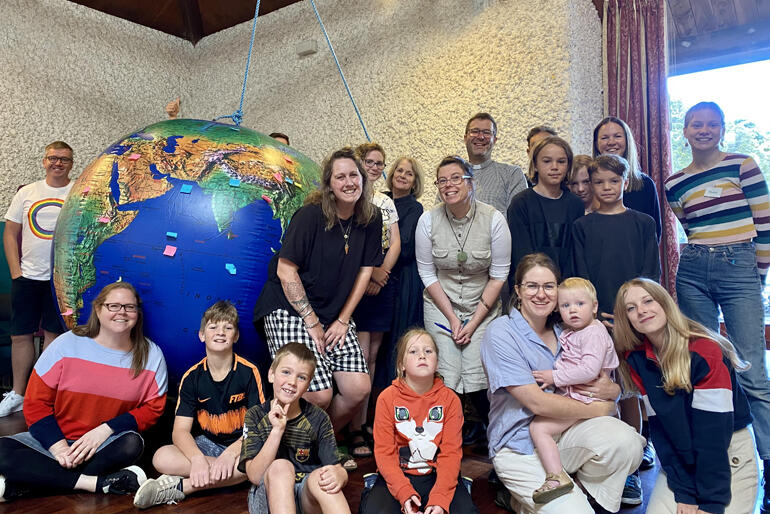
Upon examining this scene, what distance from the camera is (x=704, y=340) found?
179 centimetres

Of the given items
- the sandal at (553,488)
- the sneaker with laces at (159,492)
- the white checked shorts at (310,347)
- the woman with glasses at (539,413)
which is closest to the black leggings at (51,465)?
the sneaker with laces at (159,492)

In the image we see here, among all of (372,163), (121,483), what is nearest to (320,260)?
(372,163)

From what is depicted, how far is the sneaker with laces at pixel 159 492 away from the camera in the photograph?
1964mm

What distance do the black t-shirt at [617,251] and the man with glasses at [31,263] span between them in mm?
3119

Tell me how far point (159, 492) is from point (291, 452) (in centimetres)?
57

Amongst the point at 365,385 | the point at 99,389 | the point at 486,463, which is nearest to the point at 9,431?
the point at 99,389

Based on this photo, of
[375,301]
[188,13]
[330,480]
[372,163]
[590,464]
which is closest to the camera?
[330,480]

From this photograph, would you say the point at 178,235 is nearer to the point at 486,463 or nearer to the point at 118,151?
the point at 118,151

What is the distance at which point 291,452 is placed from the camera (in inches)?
72.0

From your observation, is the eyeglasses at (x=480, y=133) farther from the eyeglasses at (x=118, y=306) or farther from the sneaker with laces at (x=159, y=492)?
the sneaker with laces at (x=159, y=492)

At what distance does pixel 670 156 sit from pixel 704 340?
2273mm

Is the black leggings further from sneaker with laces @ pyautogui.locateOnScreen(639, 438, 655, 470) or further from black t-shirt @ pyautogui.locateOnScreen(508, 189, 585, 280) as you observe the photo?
sneaker with laces @ pyautogui.locateOnScreen(639, 438, 655, 470)

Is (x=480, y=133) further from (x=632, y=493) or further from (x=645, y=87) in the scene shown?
(x=632, y=493)

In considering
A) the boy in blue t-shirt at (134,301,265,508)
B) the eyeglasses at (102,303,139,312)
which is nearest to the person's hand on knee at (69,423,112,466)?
the boy in blue t-shirt at (134,301,265,508)
